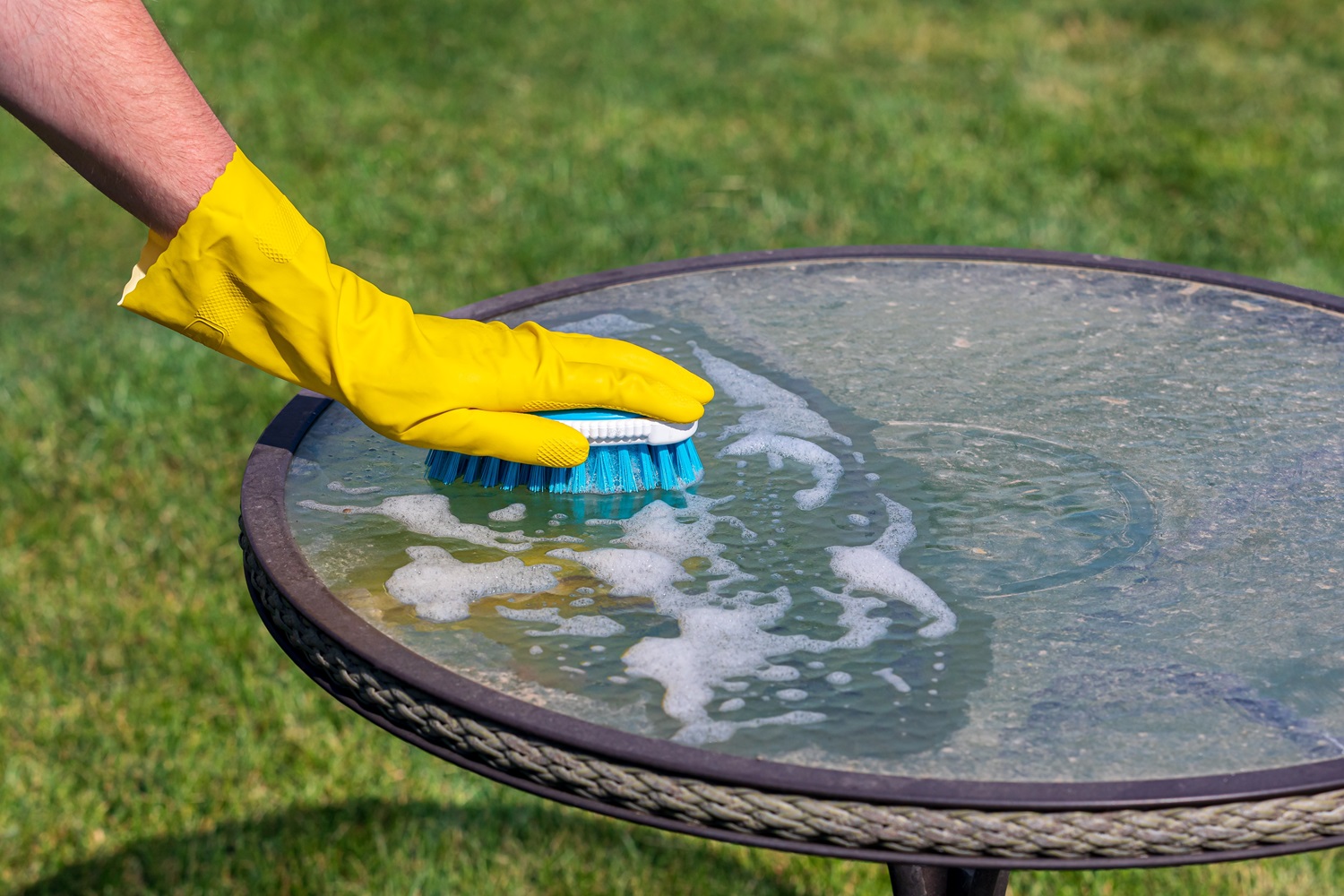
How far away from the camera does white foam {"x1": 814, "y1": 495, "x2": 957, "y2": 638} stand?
129 centimetres

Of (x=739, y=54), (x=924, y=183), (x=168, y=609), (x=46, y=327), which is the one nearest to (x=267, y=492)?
(x=168, y=609)

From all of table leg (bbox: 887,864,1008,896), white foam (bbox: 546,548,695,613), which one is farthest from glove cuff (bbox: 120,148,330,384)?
table leg (bbox: 887,864,1008,896)

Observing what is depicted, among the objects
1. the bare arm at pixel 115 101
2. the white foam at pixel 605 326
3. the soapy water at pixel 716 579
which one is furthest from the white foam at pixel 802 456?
A: the bare arm at pixel 115 101

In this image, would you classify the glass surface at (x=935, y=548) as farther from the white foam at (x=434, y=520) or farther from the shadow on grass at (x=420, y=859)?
the shadow on grass at (x=420, y=859)

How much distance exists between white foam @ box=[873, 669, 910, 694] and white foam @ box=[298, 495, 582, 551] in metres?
0.38

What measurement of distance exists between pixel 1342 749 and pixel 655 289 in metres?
1.24

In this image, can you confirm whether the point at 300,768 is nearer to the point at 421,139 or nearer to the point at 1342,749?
the point at 1342,749

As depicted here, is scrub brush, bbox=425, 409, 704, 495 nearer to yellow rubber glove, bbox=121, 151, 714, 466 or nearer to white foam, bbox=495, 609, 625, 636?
yellow rubber glove, bbox=121, 151, 714, 466

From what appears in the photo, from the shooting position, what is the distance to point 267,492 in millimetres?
→ 1510

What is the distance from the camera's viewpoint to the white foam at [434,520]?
1444mm

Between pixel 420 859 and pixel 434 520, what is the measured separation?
127cm

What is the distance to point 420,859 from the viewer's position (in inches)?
99.9

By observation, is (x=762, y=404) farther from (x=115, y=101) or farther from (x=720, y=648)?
(x=115, y=101)

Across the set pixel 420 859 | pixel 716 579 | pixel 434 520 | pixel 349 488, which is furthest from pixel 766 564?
pixel 420 859
